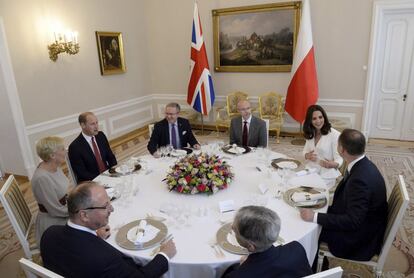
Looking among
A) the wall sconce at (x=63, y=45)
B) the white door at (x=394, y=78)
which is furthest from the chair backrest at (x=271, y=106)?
the wall sconce at (x=63, y=45)

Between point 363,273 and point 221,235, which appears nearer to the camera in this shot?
point 221,235

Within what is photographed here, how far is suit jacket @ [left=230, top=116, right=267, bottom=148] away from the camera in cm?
385

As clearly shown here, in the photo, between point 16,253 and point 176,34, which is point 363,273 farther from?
point 176,34

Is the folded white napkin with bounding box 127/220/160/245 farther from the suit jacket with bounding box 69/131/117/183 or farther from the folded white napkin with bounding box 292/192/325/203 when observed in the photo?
the suit jacket with bounding box 69/131/117/183

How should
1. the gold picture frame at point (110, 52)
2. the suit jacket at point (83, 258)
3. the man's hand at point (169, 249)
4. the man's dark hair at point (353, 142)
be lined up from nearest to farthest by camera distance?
the suit jacket at point (83, 258)
the man's hand at point (169, 249)
the man's dark hair at point (353, 142)
the gold picture frame at point (110, 52)

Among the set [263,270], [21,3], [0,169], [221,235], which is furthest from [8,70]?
[263,270]

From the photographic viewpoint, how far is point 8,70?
458 centimetres

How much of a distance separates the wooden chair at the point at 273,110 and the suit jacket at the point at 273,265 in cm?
520

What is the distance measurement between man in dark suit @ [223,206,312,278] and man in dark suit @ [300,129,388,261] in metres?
0.66

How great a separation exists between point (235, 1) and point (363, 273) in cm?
597

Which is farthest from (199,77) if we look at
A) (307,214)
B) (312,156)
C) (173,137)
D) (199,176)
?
(307,214)

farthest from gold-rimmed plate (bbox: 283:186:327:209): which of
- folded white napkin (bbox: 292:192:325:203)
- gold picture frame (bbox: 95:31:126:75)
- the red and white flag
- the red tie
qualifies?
gold picture frame (bbox: 95:31:126:75)

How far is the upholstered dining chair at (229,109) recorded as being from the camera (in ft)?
23.0

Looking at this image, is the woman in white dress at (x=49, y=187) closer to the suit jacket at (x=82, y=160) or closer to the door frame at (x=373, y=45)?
the suit jacket at (x=82, y=160)
